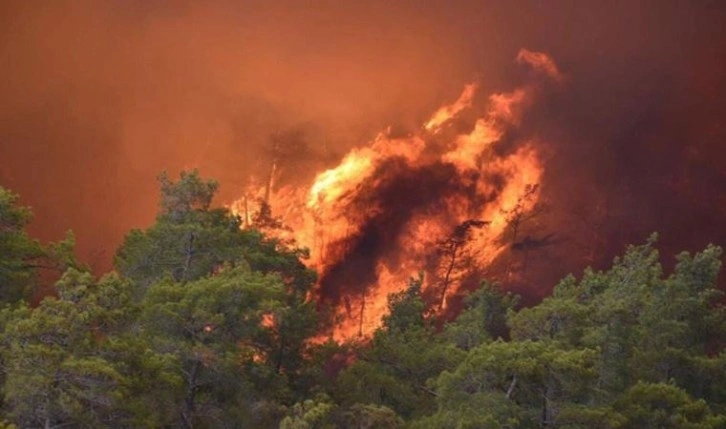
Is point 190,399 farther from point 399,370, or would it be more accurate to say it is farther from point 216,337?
point 399,370

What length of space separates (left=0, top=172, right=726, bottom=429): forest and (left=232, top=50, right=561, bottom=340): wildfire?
32.0 feet

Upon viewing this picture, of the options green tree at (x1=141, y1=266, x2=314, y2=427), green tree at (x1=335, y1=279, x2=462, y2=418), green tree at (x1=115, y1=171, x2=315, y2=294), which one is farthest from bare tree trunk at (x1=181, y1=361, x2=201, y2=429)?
green tree at (x1=335, y1=279, x2=462, y2=418)

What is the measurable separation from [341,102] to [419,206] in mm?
5317

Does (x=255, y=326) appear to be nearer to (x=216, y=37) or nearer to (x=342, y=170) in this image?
(x=342, y=170)

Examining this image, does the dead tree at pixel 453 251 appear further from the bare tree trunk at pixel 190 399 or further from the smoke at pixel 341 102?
the bare tree trunk at pixel 190 399

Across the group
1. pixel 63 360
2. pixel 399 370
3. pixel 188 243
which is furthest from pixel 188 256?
pixel 63 360

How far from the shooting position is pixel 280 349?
15812 mm

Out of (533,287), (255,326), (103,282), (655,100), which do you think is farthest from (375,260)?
(103,282)

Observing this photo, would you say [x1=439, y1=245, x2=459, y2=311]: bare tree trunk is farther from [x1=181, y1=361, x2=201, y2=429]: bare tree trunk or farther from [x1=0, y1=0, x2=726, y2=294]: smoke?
[x1=181, y1=361, x2=201, y2=429]: bare tree trunk

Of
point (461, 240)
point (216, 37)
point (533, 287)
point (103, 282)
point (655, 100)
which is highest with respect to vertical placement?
point (216, 37)

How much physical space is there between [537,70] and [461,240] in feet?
26.1

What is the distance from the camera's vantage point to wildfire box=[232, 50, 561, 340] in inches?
1144

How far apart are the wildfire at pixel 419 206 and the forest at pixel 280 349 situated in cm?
974

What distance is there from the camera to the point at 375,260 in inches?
1155
